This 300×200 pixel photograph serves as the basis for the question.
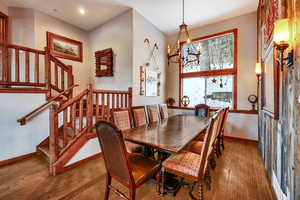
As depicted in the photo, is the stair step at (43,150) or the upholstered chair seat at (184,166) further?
the stair step at (43,150)

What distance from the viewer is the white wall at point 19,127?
248 cm

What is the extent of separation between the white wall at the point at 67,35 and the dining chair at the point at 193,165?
171 inches

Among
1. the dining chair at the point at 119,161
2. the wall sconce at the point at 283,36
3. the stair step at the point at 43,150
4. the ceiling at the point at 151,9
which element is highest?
the ceiling at the point at 151,9

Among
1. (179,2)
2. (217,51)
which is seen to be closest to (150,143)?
(179,2)

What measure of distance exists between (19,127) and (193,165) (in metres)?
3.42

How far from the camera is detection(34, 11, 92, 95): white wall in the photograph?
3.70 metres

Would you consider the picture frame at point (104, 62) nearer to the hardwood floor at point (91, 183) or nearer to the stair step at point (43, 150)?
the stair step at point (43, 150)

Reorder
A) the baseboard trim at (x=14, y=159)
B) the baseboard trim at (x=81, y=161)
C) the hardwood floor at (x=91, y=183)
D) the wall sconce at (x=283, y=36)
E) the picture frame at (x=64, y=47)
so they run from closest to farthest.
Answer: the wall sconce at (x=283, y=36) < the hardwood floor at (x=91, y=183) < the baseboard trim at (x=81, y=161) < the baseboard trim at (x=14, y=159) < the picture frame at (x=64, y=47)

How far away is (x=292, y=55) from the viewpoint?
1.23m

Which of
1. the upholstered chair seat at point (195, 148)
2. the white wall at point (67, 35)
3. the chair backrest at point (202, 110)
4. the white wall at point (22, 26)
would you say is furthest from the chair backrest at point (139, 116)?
the white wall at point (22, 26)

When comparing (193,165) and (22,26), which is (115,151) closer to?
(193,165)

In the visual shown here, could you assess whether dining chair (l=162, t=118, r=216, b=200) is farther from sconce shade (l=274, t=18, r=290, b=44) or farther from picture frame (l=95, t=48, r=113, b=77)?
picture frame (l=95, t=48, r=113, b=77)

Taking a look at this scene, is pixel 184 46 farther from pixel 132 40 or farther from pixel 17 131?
pixel 17 131

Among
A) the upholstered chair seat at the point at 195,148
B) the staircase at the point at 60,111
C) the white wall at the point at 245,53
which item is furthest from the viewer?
the white wall at the point at 245,53
